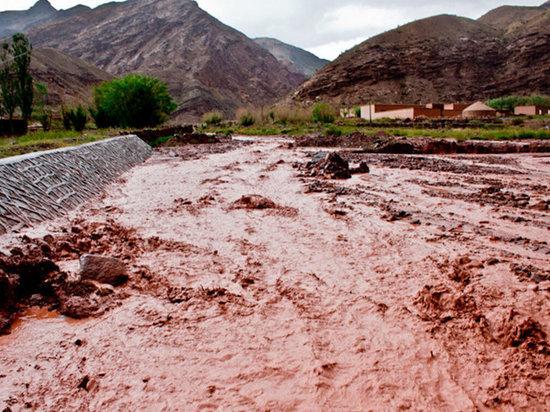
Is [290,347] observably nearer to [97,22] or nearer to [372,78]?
[372,78]

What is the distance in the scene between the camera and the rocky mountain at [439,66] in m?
45.7

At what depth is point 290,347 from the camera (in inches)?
74.9

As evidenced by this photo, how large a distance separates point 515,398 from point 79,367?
202cm

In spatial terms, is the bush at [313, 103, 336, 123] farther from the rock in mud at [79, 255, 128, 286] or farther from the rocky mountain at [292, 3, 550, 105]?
the rock in mud at [79, 255, 128, 286]

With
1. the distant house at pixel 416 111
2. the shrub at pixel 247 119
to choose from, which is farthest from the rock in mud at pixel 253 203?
the distant house at pixel 416 111

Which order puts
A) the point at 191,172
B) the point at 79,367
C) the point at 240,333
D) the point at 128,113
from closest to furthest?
the point at 79,367, the point at 240,333, the point at 191,172, the point at 128,113

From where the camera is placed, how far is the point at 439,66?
4897cm

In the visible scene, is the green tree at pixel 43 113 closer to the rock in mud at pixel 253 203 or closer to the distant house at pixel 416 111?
the rock in mud at pixel 253 203

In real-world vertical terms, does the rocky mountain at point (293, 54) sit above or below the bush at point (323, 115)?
above

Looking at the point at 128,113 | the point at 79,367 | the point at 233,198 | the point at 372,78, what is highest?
the point at 372,78

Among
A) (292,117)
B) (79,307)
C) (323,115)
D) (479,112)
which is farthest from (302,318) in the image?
(479,112)

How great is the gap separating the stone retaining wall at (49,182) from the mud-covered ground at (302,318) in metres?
0.28

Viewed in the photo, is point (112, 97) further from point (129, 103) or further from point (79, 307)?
point (79, 307)

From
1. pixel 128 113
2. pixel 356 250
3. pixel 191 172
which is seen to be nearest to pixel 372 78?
pixel 128 113
